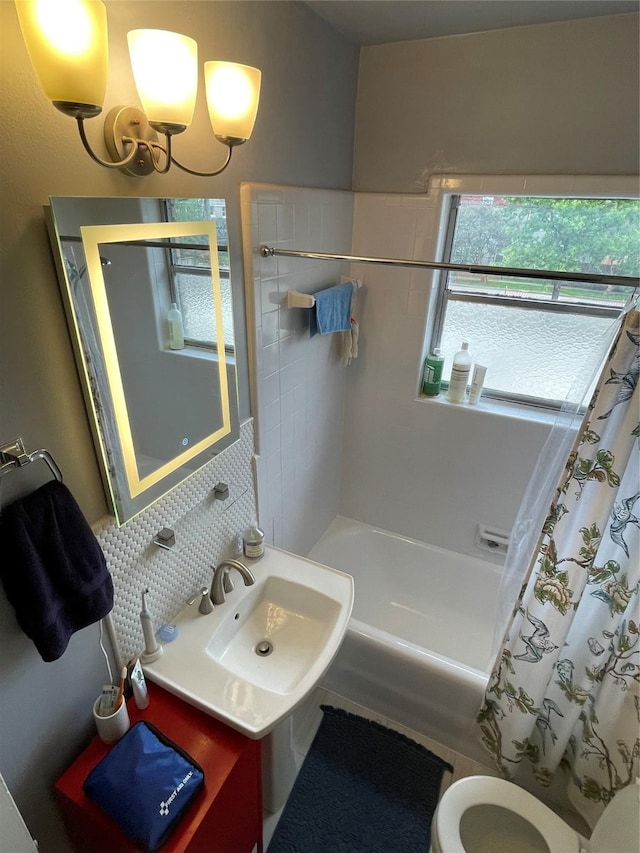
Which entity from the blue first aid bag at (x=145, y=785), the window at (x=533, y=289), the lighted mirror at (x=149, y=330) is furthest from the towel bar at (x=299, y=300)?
the blue first aid bag at (x=145, y=785)

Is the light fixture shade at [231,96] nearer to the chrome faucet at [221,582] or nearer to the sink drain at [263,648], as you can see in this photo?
the chrome faucet at [221,582]

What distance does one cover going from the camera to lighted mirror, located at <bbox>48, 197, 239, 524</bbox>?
36.4 inches

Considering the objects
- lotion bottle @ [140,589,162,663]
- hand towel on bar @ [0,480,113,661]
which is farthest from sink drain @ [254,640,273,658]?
hand towel on bar @ [0,480,113,661]

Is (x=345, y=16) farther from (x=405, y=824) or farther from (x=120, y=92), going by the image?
(x=405, y=824)

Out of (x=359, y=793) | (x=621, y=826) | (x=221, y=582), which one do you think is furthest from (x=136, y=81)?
(x=359, y=793)

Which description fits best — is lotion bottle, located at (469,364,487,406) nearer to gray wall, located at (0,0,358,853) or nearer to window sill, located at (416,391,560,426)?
window sill, located at (416,391,560,426)

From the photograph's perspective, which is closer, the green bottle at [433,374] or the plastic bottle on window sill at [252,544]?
the plastic bottle on window sill at [252,544]

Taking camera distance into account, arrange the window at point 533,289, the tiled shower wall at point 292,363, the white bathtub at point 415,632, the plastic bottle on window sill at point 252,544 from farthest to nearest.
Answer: the window at point 533,289
the white bathtub at point 415,632
the plastic bottle on window sill at point 252,544
the tiled shower wall at point 292,363

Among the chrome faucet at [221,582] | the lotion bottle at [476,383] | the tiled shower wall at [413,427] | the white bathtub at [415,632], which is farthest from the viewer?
the lotion bottle at [476,383]

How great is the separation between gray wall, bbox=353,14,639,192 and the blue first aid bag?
210cm

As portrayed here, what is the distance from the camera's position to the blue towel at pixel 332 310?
1787 millimetres

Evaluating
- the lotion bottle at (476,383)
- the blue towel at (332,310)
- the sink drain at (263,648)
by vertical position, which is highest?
the blue towel at (332,310)

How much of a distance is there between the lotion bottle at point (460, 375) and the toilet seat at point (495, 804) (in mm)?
1473

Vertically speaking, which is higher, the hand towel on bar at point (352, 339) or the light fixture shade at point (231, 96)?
the light fixture shade at point (231, 96)
